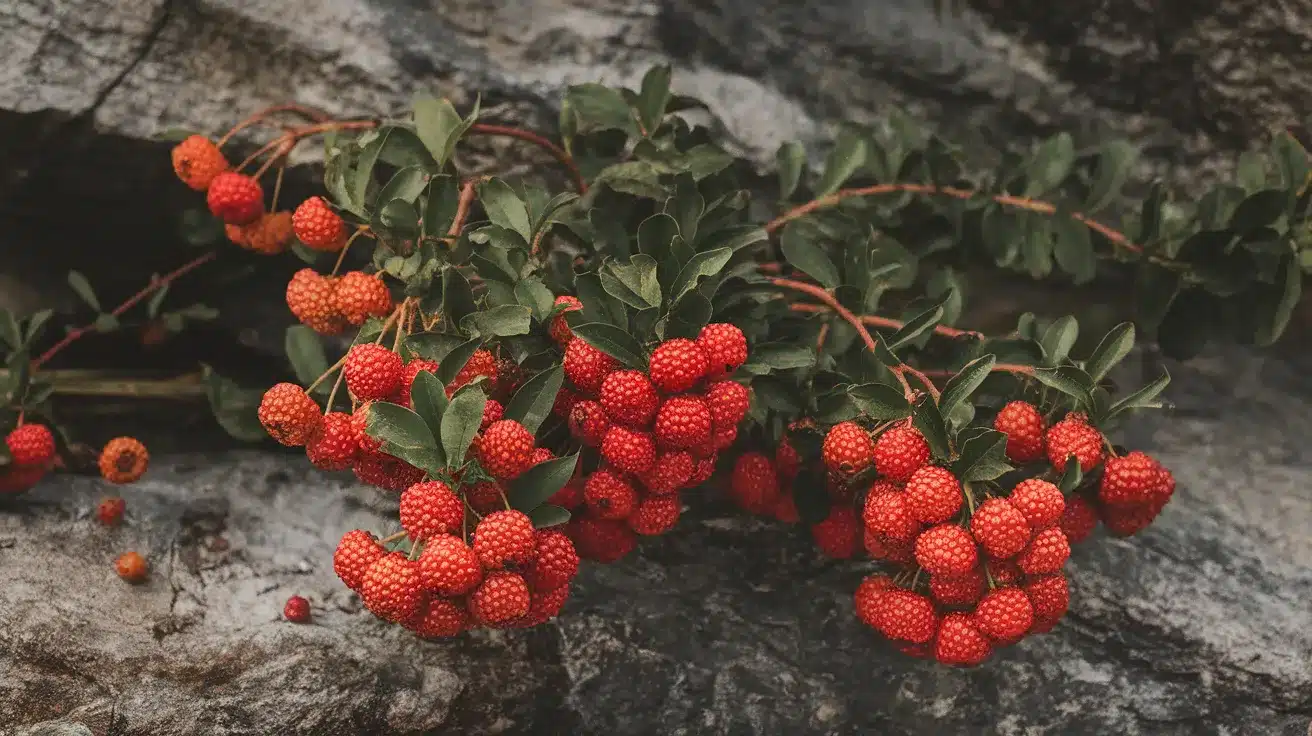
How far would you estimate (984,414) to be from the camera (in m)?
1.98

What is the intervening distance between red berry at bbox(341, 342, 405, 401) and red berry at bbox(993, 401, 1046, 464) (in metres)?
0.93

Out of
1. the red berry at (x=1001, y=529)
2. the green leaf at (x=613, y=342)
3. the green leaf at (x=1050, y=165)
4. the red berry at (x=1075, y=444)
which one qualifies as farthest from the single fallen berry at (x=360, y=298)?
the green leaf at (x=1050, y=165)

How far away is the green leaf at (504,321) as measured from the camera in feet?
5.63

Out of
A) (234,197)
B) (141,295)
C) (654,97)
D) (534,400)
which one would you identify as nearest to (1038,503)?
(534,400)

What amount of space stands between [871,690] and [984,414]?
0.56m

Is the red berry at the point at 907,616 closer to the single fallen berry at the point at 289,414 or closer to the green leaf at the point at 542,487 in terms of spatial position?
the green leaf at the point at 542,487

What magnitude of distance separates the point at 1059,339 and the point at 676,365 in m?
0.72

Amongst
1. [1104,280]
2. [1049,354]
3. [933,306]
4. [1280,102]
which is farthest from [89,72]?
[1280,102]

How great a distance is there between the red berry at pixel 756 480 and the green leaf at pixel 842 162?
59 centimetres

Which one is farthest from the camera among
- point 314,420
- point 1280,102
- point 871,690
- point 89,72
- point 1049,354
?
point 1280,102

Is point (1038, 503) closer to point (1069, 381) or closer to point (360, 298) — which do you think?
point (1069, 381)

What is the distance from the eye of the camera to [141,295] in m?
2.53

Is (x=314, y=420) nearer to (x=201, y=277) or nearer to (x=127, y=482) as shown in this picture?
(x=127, y=482)

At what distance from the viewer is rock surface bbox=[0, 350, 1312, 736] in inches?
76.5
